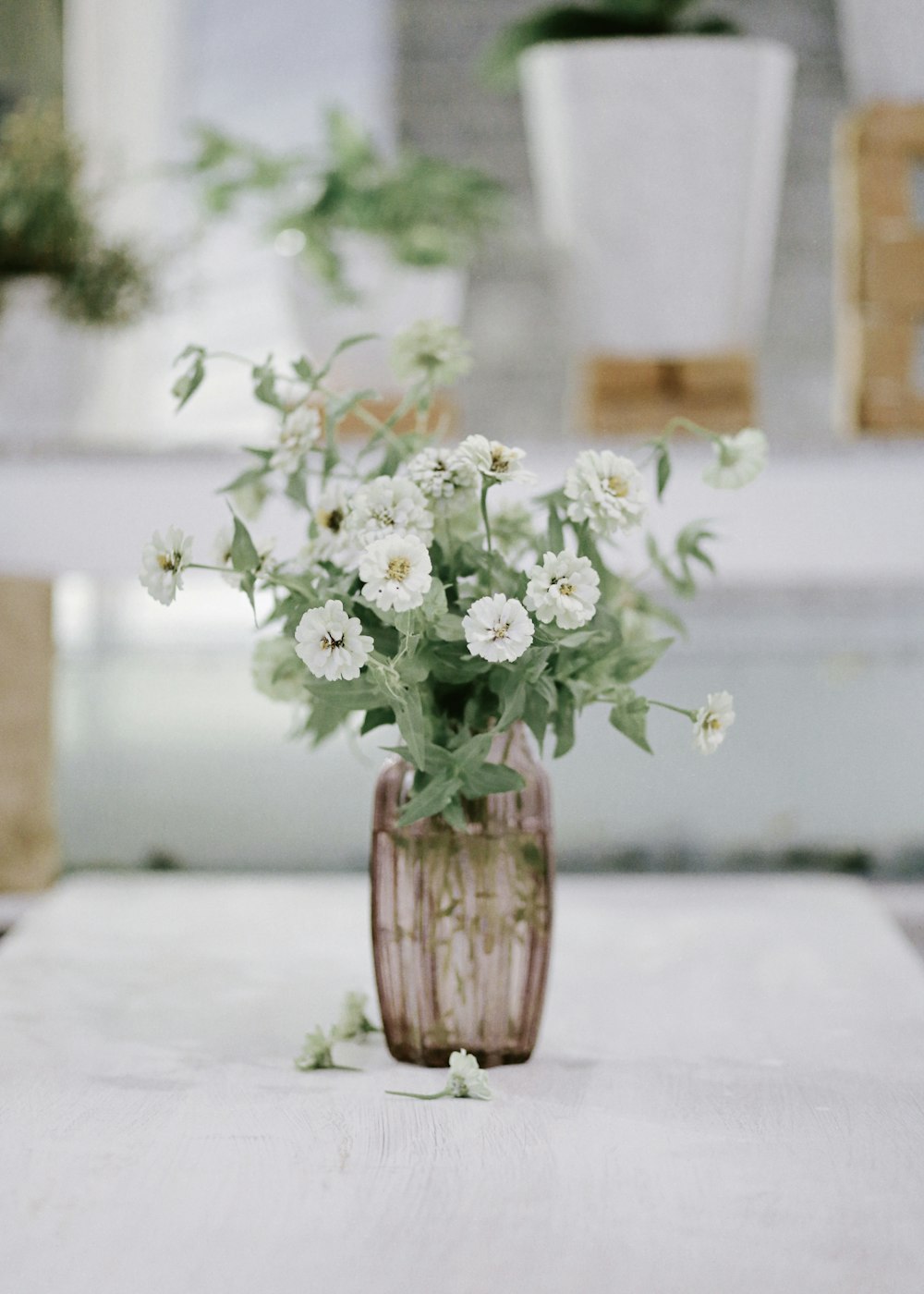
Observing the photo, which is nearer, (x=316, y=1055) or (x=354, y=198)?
(x=316, y=1055)

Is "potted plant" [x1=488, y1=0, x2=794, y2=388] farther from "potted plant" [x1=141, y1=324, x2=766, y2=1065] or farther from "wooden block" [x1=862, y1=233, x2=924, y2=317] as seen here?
"potted plant" [x1=141, y1=324, x2=766, y2=1065]

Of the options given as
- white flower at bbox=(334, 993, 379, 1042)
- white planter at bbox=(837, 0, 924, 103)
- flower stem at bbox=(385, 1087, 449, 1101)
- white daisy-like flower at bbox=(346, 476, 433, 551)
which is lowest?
white flower at bbox=(334, 993, 379, 1042)

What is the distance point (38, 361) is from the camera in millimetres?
1577

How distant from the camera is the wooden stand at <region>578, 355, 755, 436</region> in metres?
1.55

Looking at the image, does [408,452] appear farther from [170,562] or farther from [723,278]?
[723,278]

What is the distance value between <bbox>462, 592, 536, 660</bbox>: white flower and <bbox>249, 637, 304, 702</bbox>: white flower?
0.51ft

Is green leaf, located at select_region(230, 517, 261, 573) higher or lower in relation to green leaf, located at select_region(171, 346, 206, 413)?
lower

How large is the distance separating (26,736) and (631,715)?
79 cm

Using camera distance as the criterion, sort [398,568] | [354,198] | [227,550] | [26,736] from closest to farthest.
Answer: [398,568], [227,550], [26,736], [354,198]

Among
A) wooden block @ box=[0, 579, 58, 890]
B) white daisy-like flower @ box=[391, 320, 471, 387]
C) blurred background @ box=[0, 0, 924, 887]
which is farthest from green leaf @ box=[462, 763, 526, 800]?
wooden block @ box=[0, 579, 58, 890]

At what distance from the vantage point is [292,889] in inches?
56.1

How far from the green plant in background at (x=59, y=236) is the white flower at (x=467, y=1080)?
1.07 m

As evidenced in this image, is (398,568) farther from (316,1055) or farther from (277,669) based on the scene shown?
(316,1055)

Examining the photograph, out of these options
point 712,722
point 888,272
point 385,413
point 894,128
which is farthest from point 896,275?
point 712,722
